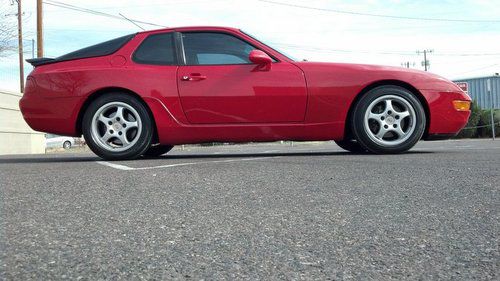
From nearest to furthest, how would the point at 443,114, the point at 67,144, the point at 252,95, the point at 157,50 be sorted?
the point at 252,95 → the point at 443,114 → the point at 157,50 → the point at 67,144

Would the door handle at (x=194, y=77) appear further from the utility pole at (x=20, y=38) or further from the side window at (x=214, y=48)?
the utility pole at (x=20, y=38)

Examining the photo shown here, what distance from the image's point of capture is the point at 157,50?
A: 5770 mm

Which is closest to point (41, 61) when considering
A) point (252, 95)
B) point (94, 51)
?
point (94, 51)

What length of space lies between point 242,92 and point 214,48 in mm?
643

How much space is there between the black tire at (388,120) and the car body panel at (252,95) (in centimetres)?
11

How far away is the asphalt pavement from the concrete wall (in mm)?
11035

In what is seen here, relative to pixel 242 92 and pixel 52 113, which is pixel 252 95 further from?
pixel 52 113

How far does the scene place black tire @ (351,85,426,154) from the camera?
17.8 ft

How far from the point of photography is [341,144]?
6.82m

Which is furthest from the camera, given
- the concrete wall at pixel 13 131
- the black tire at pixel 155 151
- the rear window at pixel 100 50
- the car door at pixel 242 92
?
the concrete wall at pixel 13 131

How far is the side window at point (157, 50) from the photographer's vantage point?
5675 millimetres

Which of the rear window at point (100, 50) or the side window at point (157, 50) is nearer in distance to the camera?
the side window at point (157, 50)

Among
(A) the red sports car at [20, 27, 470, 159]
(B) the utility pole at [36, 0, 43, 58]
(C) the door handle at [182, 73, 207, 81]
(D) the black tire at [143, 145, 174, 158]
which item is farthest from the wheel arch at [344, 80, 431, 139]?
(B) the utility pole at [36, 0, 43, 58]

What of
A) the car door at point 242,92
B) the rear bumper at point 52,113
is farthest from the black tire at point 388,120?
the rear bumper at point 52,113
